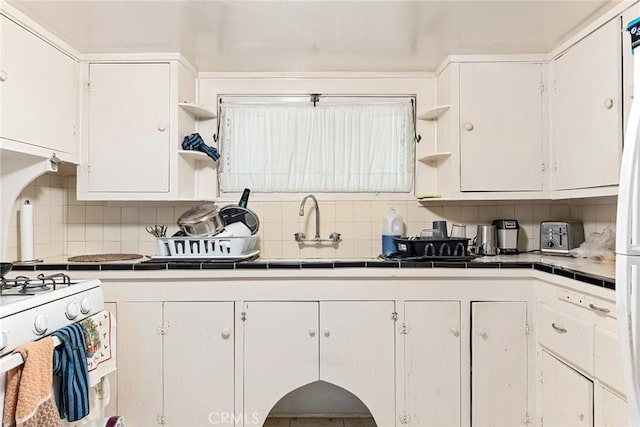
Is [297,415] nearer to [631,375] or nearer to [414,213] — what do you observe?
[414,213]

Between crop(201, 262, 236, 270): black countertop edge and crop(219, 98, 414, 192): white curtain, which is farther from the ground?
crop(219, 98, 414, 192): white curtain

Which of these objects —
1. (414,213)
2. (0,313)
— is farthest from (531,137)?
(0,313)

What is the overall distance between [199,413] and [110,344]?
23.8 inches

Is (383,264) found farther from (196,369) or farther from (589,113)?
(589,113)

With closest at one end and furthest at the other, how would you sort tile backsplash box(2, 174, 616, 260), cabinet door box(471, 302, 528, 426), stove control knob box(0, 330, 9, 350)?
1. stove control knob box(0, 330, 9, 350)
2. cabinet door box(471, 302, 528, 426)
3. tile backsplash box(2, 174, 616, 260)

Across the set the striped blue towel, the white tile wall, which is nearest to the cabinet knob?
the striped blue towel

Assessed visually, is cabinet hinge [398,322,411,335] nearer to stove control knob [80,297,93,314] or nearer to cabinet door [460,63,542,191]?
cabinet door [460,63,542,191]

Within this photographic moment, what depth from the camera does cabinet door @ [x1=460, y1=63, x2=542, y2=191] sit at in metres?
2.51

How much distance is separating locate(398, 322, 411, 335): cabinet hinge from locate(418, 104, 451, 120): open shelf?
4.17 feet

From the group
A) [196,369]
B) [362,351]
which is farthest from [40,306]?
[362,351]

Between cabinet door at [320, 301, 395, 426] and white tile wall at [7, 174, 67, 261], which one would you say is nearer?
cabinet door at [320, 301, 395, 426]

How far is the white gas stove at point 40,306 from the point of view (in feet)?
4.62

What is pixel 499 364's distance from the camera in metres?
2.20

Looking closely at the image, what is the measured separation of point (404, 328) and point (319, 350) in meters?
0.44
